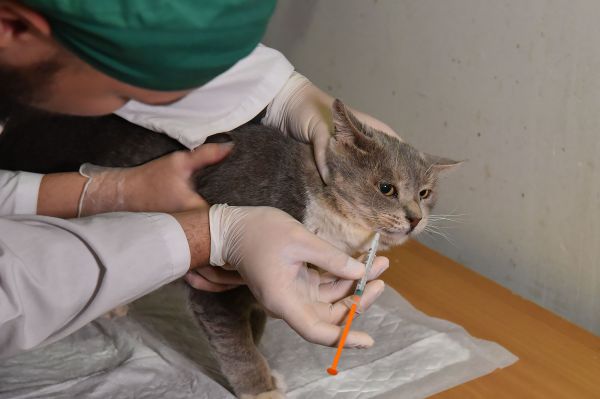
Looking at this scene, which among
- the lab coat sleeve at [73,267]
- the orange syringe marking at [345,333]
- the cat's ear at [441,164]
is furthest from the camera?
the cat's ear at [441,164]

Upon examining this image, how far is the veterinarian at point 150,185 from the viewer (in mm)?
642

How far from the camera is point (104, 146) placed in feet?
3.91

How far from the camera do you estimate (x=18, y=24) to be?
643 mm

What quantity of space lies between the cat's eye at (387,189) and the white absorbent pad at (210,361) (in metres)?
0.27

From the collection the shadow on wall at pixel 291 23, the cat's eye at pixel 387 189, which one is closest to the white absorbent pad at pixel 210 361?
the cat's eye at pixel 387 189

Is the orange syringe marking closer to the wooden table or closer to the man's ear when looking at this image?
the wooden table

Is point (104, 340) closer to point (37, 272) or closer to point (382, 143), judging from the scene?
point (37, 272)

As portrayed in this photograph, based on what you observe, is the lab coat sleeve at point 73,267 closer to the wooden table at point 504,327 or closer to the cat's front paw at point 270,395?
the cat's front paw at point 270,395

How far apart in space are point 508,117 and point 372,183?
403mm

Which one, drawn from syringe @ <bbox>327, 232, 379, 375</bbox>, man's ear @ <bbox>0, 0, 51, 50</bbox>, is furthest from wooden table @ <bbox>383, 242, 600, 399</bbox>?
man's ear @ <bbox>0, 0, 51, 50</bbox>

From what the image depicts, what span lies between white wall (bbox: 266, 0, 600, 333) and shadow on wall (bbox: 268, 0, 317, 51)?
6.7 inches

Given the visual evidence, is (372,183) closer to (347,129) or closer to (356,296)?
(347,129)

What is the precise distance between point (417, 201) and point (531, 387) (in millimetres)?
336

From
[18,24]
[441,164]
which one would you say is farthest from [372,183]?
[18,24]
